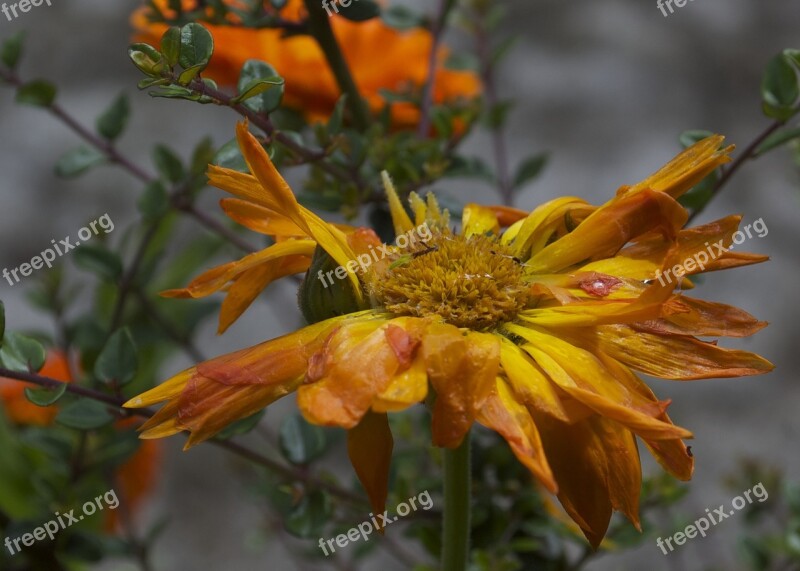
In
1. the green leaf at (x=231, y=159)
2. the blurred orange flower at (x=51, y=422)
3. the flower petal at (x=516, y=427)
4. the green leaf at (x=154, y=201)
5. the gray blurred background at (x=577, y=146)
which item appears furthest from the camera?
the gray blurred background at (x=577, y=146)

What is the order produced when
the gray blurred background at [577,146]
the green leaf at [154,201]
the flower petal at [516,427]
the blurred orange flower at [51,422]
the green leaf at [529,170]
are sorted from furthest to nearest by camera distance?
the gray blurred background at [577,146]
the blurred orange flower at [51,422]
the green leaf at [529,170]
the green leaf at [154,201]
the flower petal at [516,427]

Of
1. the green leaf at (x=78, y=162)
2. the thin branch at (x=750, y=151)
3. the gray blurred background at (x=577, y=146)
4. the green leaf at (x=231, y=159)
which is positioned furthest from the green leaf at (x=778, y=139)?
the gray blurred background at (x=577, y=146)

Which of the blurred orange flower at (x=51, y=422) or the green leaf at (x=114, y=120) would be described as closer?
the green leaf at (x=114, y=120)

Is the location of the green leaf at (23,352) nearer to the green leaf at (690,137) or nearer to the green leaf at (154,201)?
the green leaf at (154,201)

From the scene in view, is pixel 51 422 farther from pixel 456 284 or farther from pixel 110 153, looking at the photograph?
pixel 456 284

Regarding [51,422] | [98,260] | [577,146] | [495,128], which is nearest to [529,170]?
[495,128]

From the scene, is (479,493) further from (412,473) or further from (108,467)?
(108,467)

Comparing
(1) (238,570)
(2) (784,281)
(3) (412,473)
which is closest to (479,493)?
(3) (412,473)

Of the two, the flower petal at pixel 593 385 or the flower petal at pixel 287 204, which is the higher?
the flower petal at pixel 287 204
